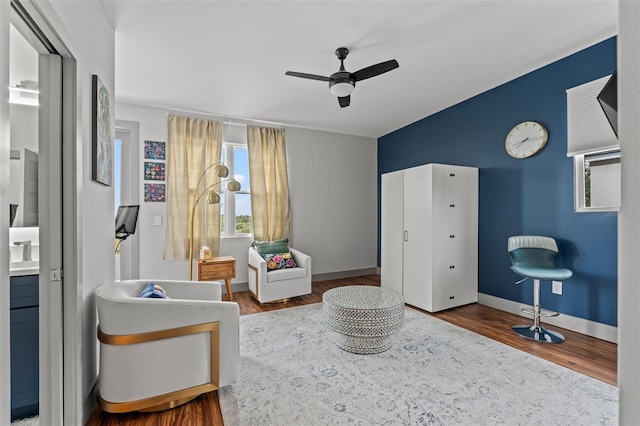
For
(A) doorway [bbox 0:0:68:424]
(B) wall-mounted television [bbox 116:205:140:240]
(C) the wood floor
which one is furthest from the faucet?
(B) wall-mounted television [bbox 116:205:140:240]

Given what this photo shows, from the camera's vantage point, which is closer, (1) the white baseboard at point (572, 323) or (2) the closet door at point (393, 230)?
(1) the white baseboard at point (572, 323)

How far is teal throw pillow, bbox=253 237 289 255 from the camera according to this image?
173 inches

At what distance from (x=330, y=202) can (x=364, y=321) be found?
123 inches

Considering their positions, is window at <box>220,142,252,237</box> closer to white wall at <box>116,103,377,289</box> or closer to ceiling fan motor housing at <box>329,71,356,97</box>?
white wall at <box>116,103,377,289</box>

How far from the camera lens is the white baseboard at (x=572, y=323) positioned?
280cm

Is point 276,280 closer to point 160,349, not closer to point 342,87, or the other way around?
point 160,349

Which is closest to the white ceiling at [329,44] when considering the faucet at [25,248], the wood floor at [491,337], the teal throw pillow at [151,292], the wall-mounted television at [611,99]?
the faucet at [25,248]

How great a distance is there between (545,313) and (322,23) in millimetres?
3532

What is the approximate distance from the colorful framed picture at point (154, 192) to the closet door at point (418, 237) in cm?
330

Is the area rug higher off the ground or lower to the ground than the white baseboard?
lower

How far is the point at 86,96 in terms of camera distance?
6.04ft

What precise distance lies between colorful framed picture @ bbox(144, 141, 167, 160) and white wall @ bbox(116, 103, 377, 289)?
2.60 ft

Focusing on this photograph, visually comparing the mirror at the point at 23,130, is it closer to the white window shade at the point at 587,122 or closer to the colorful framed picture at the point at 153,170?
the colorful framed picture at the point at 153,170

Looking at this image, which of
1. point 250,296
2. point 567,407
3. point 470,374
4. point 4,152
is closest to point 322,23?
point 4,152
